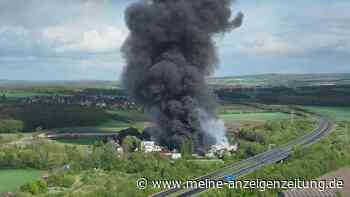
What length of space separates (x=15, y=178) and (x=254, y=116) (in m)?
53.1

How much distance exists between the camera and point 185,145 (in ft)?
162

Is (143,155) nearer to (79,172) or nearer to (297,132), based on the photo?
(79,172)

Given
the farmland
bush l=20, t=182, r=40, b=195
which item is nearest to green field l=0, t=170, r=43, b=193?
the farmland

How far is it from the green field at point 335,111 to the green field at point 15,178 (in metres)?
57.4

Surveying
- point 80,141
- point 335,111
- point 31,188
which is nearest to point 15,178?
point 31,188

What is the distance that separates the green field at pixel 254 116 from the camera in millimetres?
83438

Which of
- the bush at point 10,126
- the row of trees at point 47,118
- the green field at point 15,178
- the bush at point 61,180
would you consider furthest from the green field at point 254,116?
the bush at point 61,180

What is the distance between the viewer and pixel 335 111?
10138 centimetres

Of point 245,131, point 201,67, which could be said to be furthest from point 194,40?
point 245,131

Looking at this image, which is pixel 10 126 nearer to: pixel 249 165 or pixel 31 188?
pixel 249 165

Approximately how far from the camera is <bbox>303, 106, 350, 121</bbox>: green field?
90.9 metres

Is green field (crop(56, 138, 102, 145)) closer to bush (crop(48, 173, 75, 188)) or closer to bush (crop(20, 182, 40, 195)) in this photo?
bush (crop(48, 173, 75, 188))

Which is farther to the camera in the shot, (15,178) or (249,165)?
(249,165)

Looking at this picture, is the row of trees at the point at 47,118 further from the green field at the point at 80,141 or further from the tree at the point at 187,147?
the tree at the point at 187,147
